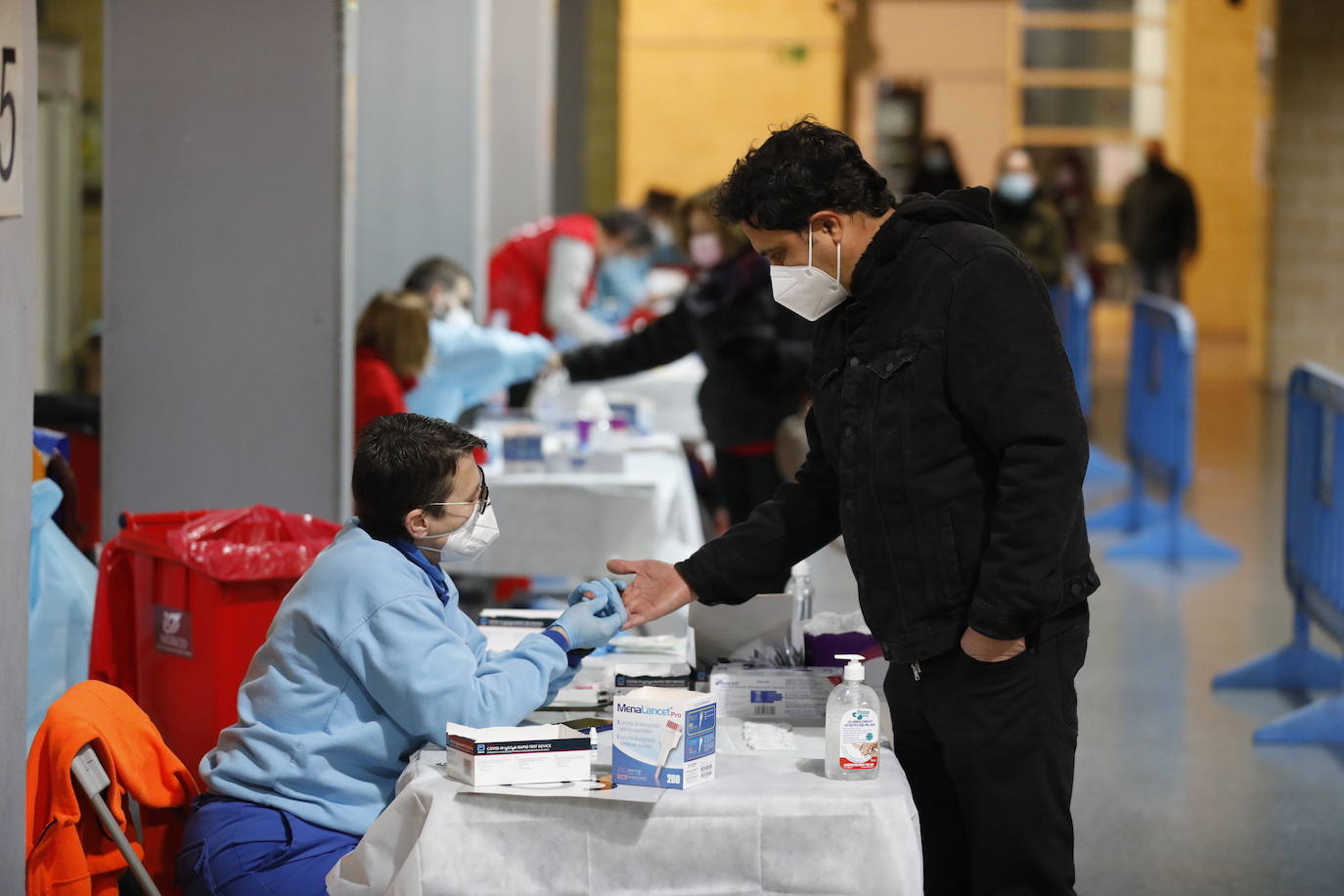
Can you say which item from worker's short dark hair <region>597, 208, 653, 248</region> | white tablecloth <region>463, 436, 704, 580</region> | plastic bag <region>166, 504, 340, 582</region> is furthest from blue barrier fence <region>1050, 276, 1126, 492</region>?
plastic bag <region>166, 504, 340, 582</region>

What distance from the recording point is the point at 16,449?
2418 mm

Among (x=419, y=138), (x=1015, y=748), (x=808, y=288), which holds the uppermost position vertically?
(x=419, y=138)

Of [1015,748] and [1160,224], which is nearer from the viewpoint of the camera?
[1015,748]

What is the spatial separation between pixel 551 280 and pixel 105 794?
580 centimetres

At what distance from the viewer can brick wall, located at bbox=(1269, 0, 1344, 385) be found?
43.5 ft

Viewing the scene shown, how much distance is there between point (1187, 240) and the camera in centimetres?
1409

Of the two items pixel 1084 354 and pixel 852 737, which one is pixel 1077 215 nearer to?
pixel 1084 354

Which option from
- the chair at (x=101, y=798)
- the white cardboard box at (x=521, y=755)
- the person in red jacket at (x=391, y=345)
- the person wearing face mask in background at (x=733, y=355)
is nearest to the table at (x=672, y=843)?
the white cardboard box at (x=521, y=755)

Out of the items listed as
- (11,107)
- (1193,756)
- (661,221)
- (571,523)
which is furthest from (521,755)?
(661,221)

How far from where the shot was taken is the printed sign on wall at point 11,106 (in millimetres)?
2322

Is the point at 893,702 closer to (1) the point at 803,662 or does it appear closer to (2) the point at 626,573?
(1) the point at 803,662

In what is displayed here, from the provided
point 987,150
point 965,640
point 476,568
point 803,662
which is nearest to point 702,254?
point 476,568

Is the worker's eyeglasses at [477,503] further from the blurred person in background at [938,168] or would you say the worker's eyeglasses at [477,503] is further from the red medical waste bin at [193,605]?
the blurred person in background at [938,168]

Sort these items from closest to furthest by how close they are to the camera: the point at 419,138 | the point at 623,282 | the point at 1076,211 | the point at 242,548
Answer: the point at 242,548, the point at 419,138, the point at 623,282, the point at 1076,211
